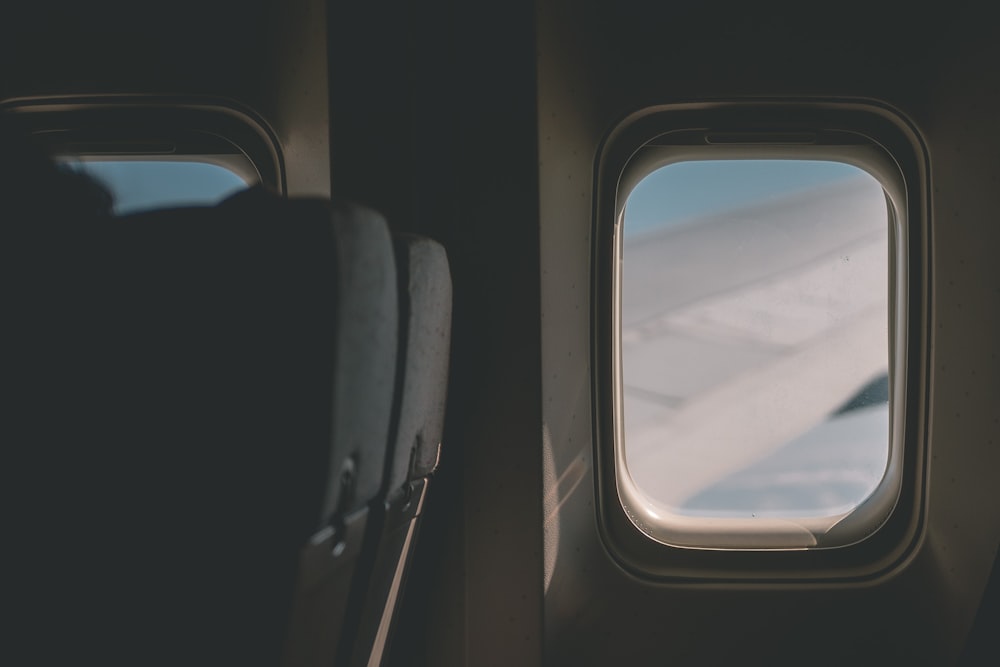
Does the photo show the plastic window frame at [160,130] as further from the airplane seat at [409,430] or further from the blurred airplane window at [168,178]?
the airplane seat at [409,430]

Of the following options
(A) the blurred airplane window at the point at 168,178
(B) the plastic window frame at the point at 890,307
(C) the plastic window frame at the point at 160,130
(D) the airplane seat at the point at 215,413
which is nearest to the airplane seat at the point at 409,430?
(D) the airplane seat at the point at 215,413

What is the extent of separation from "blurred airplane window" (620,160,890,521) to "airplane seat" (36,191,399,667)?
107 centimetres

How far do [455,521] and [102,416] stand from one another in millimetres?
917

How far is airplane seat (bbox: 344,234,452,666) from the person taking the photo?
2.87 ft

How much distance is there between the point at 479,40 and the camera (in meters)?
1.38

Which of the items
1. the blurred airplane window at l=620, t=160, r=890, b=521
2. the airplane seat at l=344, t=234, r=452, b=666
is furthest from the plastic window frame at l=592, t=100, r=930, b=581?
the airplane seat at l=344, t=234, r=452, b=666

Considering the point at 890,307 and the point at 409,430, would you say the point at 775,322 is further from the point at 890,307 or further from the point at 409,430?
the point at 409,430

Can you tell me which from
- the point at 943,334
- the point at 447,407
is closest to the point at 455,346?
the point at 447,407

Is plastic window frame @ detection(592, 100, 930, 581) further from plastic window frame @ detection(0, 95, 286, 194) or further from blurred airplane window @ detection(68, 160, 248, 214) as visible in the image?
blurred airplane window @ detection(68, 160, 248, 214)

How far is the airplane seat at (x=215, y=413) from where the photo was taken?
613 millimetres

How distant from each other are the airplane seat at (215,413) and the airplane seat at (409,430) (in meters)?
0.21

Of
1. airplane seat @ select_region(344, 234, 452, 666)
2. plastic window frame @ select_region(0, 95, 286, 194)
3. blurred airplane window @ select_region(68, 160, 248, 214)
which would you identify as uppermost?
plastic window frame @ select_region(0, 95, 286, 194)

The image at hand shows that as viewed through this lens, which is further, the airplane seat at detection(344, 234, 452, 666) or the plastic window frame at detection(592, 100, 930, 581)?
the plastic window frame at detection(592, 100, 930, 581)

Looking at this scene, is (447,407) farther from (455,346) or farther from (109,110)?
(109,110)
